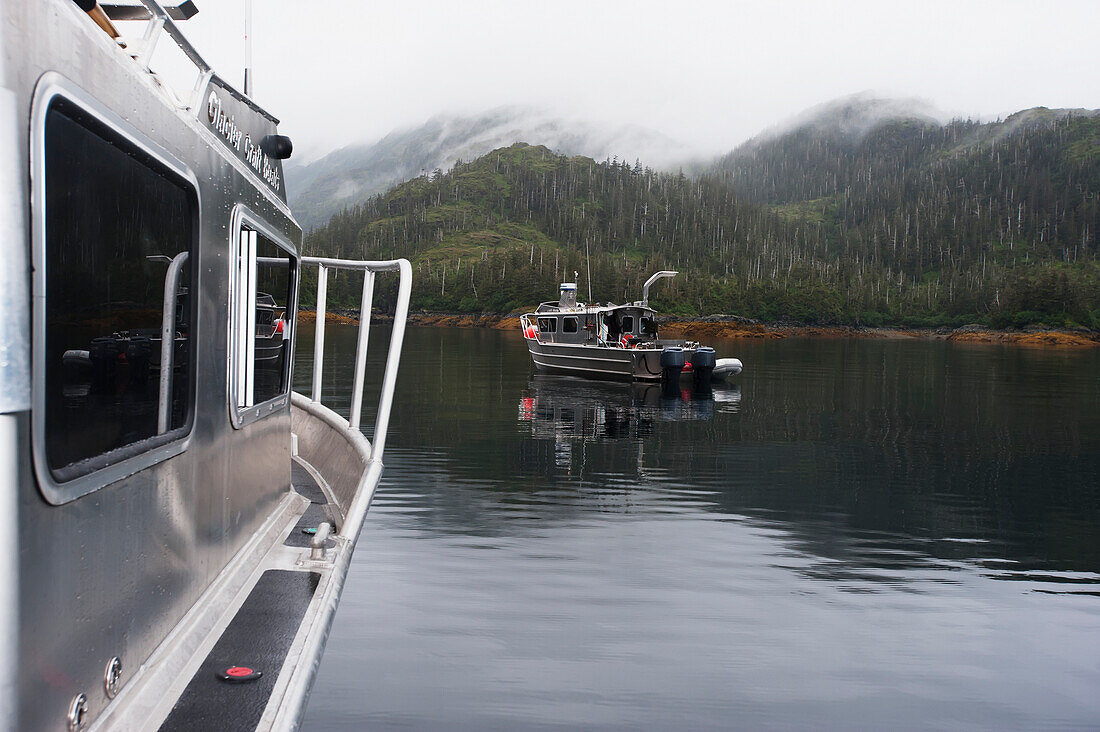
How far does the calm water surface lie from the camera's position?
6938mm

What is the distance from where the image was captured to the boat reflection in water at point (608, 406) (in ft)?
81.6

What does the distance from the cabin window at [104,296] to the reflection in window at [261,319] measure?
0.96 m

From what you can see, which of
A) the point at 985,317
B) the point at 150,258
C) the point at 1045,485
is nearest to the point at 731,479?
the point at 1045,485

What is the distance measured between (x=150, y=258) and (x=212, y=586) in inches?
80.4

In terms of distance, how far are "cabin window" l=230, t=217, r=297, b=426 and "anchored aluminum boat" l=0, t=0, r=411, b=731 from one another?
0.03m

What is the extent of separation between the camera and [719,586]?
995cm

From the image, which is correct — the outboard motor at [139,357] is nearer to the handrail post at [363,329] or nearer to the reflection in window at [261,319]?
the reflection in window at [261,319]

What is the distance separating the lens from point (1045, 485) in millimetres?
17484

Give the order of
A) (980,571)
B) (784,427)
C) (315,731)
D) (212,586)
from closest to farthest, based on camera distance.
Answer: (212,586)
(315,731)
(980,571)
(784,427)

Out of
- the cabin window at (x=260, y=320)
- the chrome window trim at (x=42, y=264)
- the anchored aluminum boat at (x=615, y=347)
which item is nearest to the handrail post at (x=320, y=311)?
the cabin window at (x=260, y=320)

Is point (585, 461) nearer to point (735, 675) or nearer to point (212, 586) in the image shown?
point (735, 675)

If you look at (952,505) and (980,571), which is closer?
(980,571)

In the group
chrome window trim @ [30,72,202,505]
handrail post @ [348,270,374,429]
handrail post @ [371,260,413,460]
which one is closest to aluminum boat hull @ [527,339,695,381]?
handrail post @ [348,270,374,429]

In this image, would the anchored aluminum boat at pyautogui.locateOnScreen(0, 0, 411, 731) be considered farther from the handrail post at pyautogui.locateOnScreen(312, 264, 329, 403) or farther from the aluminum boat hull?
the aluminum boat hull
